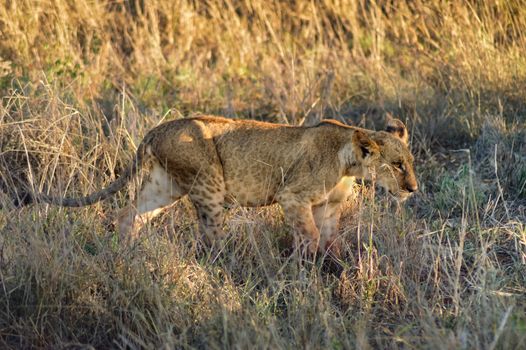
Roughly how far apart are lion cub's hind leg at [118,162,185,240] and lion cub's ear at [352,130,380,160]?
127 cm

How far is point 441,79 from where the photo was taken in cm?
866

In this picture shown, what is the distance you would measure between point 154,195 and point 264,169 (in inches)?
31.3

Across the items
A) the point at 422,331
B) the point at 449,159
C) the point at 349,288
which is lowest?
the point at 449,159

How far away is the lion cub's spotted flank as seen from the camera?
5.93 meters

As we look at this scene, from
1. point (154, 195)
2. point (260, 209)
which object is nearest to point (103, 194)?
point (154, 195)

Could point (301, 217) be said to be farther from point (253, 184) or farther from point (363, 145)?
point (363, 145)

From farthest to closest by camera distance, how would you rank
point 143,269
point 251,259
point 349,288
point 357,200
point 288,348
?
point 357,200
point 251,259
point 349,288
point 143,269
point 288,348

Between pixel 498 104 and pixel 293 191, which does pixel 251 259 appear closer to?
pixel 293 191

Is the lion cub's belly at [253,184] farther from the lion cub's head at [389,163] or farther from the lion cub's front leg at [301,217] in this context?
the lion cub's head at [389,163]

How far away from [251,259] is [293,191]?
59cm

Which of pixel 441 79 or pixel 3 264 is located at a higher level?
pixel 3 264

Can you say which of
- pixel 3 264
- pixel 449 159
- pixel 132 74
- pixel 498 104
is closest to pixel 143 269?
pixel 3 264

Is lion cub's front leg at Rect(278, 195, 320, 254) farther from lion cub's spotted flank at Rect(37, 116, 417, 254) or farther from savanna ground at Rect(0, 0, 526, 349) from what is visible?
savanna ground at Rect(0, 0, 526, 349)

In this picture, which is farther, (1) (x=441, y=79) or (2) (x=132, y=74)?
(2) (x=132, y=74)
